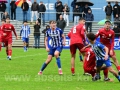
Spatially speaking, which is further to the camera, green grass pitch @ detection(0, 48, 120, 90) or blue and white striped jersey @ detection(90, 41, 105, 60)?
blue and white striped jersey @ detection(90, 41, 105, 60)

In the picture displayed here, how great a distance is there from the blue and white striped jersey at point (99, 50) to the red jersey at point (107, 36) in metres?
2.77

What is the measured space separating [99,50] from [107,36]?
3153 millimetres

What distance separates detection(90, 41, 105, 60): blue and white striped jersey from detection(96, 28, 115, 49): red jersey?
2.77 m

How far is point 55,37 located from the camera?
1898 cm

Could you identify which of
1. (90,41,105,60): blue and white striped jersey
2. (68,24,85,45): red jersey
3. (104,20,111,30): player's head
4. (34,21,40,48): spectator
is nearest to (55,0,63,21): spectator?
(34,21,40,48): spectator

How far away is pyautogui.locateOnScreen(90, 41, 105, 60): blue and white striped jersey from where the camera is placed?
Result: 15.6 m

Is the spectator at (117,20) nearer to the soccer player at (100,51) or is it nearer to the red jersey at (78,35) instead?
the red jersey at (78,35)

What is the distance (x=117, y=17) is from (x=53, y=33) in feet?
70.0

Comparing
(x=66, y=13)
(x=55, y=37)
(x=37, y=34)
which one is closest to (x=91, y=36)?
(x=55, y=37)

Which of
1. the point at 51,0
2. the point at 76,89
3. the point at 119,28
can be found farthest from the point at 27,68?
the point at 51,0

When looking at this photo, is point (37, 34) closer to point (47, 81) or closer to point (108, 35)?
point (108, 35)

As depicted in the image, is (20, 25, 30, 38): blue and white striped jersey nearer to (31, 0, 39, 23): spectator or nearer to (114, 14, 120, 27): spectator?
(31, 0, 39, 23): spectator

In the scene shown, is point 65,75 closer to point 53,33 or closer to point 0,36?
point 53,33

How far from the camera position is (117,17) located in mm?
39688
